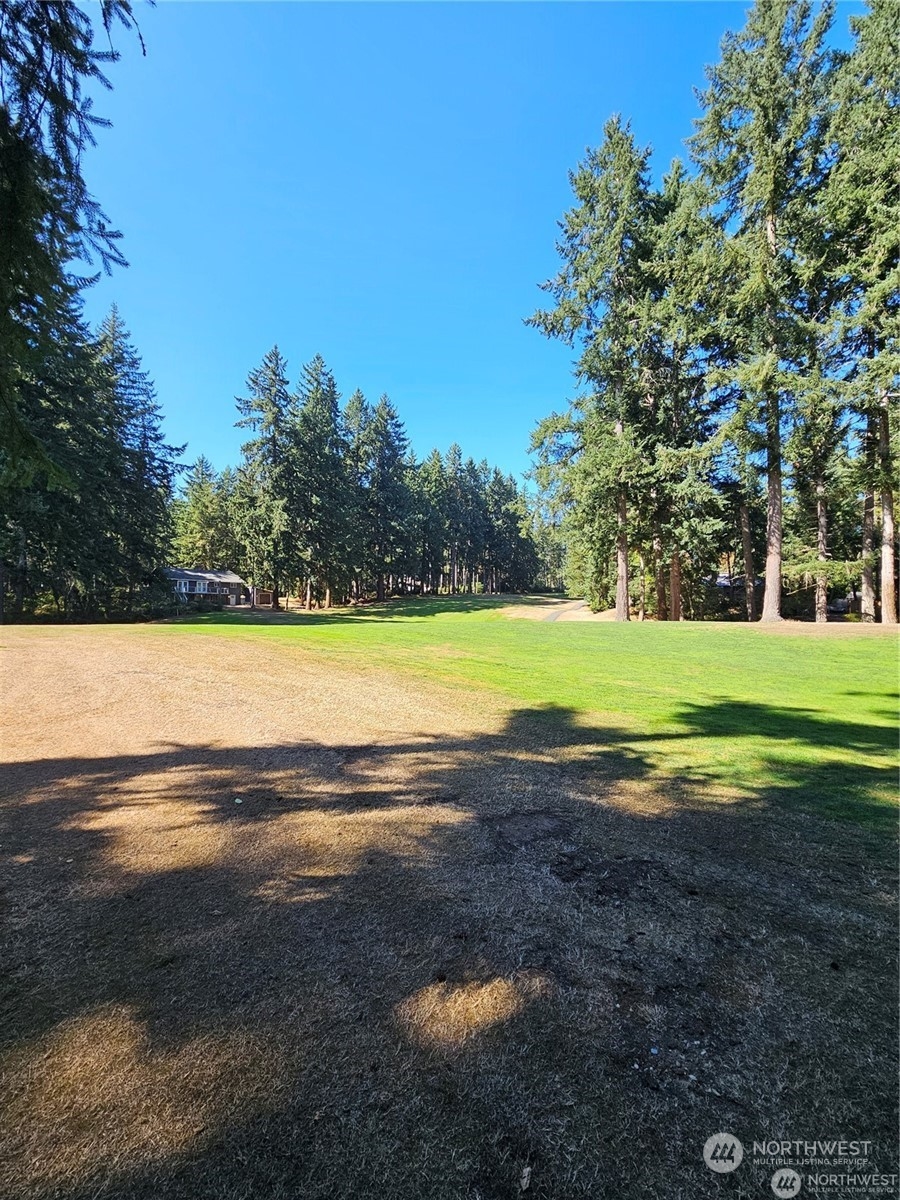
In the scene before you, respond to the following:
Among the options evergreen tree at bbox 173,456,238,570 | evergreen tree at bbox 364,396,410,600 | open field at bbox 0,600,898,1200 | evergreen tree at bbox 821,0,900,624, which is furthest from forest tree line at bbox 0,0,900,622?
evergreen tree at bbox 173,456,238,570

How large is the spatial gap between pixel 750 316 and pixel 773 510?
289 inches

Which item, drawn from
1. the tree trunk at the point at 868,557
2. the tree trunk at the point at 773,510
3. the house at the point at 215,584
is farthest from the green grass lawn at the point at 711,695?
the house at the point at 215,584

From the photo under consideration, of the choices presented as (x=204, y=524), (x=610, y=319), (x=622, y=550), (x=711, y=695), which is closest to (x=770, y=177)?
(x=610, y=319)

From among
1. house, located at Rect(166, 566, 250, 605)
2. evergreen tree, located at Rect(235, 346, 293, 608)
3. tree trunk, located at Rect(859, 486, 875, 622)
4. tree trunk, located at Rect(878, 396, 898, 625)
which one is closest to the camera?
tree trunk, located at Rect(878, 396, 898, 625)

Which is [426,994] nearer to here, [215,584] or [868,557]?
[868,557]

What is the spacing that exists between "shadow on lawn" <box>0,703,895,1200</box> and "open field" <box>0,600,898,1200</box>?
0.5 inches

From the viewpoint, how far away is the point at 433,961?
2.32 metres

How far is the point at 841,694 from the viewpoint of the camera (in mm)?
8297

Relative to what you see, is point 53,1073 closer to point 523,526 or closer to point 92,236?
point 92,236

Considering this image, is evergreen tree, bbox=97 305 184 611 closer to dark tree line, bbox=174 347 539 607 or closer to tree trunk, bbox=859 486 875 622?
dark tree line, bbox=174 347 539 607

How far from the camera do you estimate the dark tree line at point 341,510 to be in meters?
31.8

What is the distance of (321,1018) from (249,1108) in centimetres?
38

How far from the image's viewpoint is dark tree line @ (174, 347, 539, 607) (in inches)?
1251

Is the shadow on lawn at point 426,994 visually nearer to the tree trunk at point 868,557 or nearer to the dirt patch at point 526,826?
the dirt patch at point 526,826
